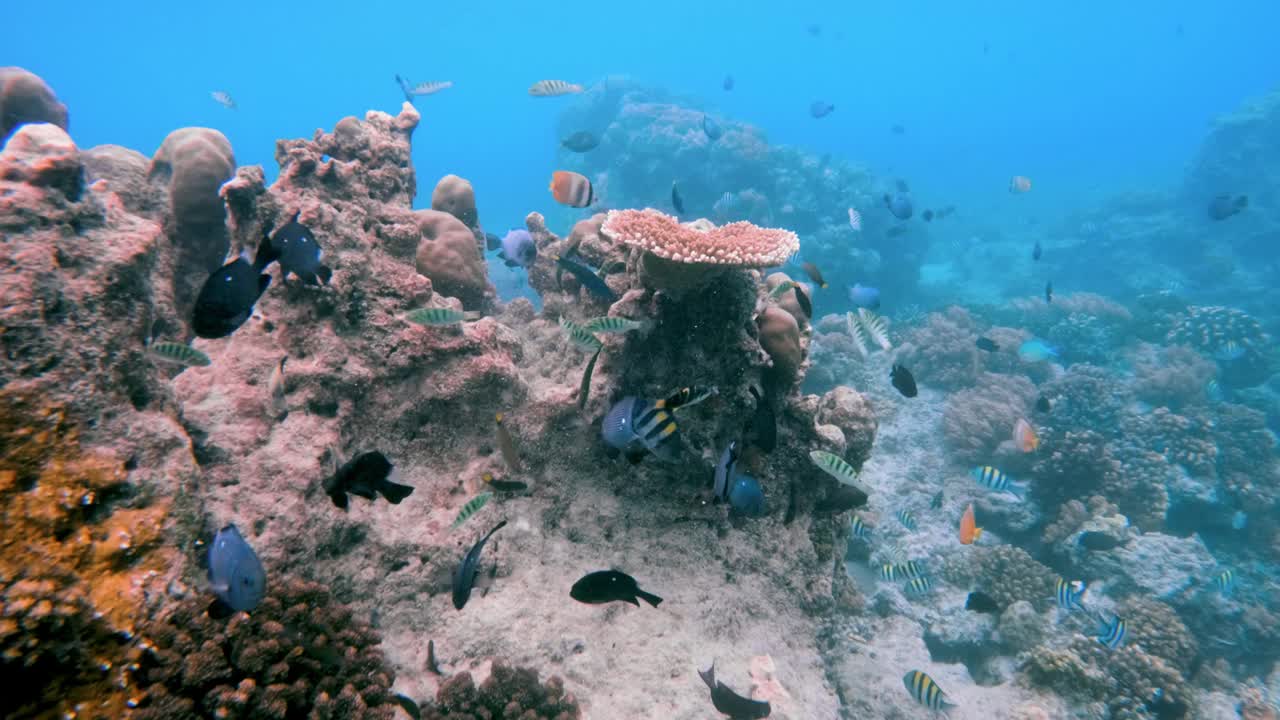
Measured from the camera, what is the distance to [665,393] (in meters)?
4.44

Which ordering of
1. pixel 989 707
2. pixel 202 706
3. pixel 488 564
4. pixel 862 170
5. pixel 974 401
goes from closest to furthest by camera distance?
pixel 202 706, pixel 488 564, pixel 989 707, pixel 974 401, pixel 862 170

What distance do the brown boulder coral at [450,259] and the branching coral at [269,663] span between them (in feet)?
10.9

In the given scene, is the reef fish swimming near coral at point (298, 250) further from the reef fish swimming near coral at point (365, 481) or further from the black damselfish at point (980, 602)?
the black damselfish at point (980, 602)

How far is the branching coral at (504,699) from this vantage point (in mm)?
3260

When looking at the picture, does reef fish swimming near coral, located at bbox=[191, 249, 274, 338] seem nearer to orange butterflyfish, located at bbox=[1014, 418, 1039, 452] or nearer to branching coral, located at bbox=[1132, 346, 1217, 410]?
orange butterflyfish, located at bbox=[1014, 418, 1039, 452]

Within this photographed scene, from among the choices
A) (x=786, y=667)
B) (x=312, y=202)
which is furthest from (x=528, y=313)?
(x=786, y=667)

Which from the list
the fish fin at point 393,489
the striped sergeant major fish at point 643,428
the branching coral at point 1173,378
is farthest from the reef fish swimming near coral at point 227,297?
the branching coral at point 1173,378

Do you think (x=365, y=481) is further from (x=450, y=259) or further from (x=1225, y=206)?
(x=1225, y=206)

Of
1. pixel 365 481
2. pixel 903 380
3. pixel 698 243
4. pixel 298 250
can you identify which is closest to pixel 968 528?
pixel 903 380

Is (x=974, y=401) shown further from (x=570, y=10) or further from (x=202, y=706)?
(x=570, y=10)

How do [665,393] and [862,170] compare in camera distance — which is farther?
[862,170]

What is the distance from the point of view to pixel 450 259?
18.6 ft

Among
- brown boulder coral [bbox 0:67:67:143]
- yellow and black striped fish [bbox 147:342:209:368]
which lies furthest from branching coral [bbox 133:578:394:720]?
brown boulder coral [bbox 0:67:67:143]

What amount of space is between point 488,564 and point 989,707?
638 centimetres
